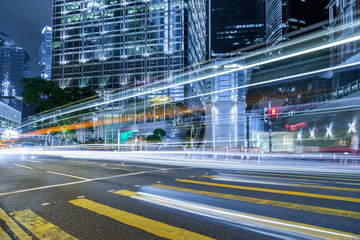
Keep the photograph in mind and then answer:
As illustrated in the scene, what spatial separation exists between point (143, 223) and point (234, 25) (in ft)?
633

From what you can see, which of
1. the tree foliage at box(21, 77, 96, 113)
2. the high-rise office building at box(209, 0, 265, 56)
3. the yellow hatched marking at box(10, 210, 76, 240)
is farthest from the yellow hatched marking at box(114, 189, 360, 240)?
the high-rise office building at box(209, 0, 265, 56)

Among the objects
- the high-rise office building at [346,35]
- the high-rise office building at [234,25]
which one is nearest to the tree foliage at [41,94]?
the high-rise office building at [346,35]

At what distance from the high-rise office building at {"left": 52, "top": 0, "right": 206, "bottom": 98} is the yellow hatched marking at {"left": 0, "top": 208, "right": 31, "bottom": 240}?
5371cm

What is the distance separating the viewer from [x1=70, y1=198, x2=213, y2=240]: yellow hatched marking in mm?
3609

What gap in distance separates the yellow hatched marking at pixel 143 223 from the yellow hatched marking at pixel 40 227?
93 centimetres

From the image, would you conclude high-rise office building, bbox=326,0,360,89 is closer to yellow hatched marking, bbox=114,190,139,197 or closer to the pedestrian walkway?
the pedestrian walkway

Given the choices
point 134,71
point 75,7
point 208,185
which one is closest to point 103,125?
point 134,71

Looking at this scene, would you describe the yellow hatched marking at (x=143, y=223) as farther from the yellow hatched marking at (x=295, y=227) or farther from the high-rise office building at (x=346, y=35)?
the high-rise office building at (x=346, y=35)

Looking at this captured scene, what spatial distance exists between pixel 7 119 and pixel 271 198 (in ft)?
678

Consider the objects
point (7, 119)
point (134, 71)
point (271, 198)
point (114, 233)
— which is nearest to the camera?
point (114, 233)

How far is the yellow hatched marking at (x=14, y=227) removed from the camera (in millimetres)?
3672

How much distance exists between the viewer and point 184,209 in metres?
5.01

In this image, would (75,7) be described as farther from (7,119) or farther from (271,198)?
(7,119)

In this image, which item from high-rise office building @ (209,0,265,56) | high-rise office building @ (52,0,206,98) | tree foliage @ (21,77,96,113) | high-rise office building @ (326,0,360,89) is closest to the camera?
high-rise office building @ (326,0,360,89)
